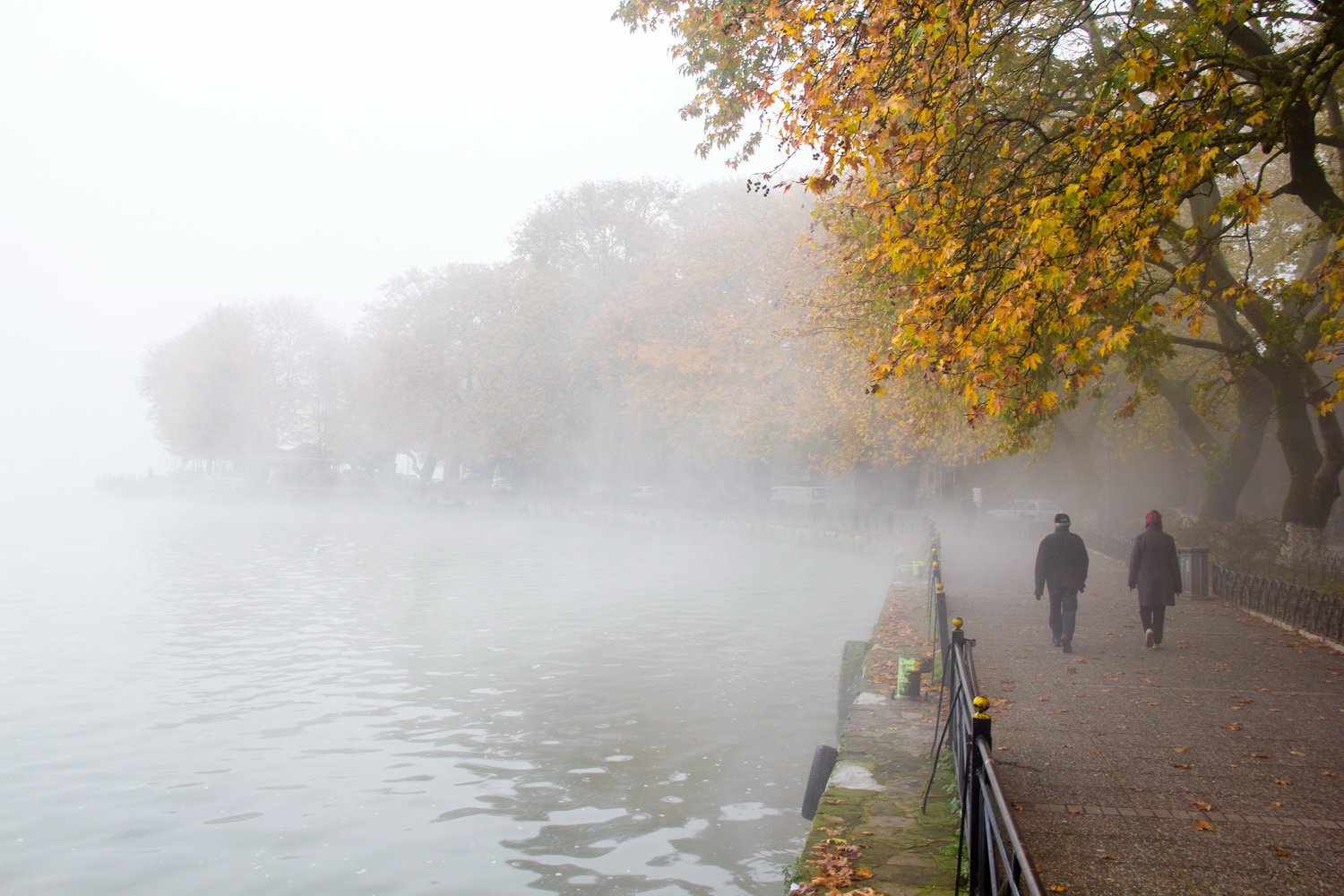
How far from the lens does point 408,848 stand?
31.0 ft

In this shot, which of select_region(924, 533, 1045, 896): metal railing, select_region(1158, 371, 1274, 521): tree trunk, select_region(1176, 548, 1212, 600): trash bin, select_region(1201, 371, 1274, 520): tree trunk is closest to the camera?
select_region(924, 533, 1045, 896): metal railing

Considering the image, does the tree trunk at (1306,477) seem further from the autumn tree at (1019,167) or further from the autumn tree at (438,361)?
the autumn tree at (438,361)

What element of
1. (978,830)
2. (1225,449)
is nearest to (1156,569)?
(978,830)

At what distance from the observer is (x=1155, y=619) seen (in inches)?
533

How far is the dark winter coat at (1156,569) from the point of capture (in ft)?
43.7

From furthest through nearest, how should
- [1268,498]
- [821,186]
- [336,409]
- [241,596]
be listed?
[336,409]
[1268,498]
[241,596]
[821,186]

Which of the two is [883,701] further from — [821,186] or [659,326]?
[659,326]

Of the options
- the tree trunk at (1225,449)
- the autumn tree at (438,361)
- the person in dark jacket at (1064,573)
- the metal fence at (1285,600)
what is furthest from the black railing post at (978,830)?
the autumn tree at (438,361)

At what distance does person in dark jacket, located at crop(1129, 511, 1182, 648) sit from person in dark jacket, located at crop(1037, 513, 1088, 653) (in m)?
0.78

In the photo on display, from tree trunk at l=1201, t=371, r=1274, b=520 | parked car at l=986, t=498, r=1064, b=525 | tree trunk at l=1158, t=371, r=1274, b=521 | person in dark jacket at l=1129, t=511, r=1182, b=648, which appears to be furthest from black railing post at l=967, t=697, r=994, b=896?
parked car at l=986, t=498, r=1064, b=525

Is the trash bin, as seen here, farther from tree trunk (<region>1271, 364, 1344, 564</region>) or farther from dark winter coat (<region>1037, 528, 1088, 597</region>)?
dark winter coat (<region>1037, 528, 1088, 597</region>)

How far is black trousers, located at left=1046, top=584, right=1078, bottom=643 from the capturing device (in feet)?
43.5

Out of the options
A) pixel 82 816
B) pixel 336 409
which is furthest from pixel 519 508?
pixel 82 816

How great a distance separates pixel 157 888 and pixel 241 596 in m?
19.5
